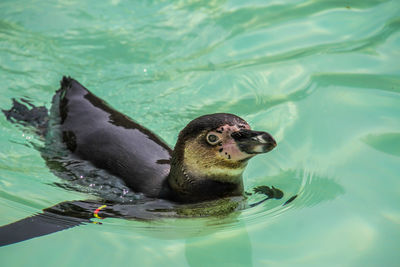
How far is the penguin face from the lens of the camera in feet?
13.2

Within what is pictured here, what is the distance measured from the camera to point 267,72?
22.3ft

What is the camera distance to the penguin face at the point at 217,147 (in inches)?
159

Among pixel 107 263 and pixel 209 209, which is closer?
pixel 107 263

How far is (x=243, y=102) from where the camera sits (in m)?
6.27

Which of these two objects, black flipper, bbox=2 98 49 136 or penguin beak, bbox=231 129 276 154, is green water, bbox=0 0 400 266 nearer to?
black flipper, bbox=2 98 49 136

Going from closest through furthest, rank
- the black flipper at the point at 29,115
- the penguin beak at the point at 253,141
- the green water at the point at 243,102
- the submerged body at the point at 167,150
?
the penguin beak at the point at 253,141
the green water at the point at 243,102
the submerged body at the point at 167,150
the black flipper at the point at 29,115

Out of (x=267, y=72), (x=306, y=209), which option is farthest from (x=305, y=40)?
(x=306, y=209)

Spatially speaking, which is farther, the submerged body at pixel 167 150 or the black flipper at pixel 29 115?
the black flipper at pixel 29 115

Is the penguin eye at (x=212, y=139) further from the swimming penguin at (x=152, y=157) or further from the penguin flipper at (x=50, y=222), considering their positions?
the penguin flipper at (x=50, y=222)

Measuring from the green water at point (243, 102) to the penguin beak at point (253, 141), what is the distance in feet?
2.24

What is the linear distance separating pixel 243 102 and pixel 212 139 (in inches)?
87.2

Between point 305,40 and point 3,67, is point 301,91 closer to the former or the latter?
point 305,40

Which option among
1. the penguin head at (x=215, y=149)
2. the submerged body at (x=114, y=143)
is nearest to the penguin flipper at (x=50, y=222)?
the submerged body at (x=114, y=143)

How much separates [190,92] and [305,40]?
197 centimetres
